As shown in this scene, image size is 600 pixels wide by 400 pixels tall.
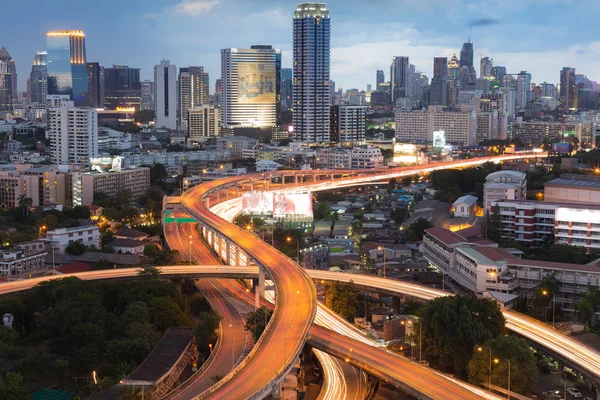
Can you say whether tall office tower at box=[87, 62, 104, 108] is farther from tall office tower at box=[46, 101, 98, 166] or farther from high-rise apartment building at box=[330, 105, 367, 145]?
tall office tower at box=[46, 101, 98, 166]

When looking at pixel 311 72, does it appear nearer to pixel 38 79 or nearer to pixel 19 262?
pixel 19 262

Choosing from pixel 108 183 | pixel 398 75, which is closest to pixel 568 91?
pixel 398 75

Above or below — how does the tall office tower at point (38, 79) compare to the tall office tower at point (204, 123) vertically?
above

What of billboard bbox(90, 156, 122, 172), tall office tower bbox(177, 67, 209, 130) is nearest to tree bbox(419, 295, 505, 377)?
billboard bbox(90, 156, 122, 172)

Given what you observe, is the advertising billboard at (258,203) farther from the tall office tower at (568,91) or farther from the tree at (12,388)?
the tall office tower at (568,91)

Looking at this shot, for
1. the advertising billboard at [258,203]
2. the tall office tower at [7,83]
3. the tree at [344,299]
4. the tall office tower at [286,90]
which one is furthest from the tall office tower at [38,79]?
the tree at [344,299]

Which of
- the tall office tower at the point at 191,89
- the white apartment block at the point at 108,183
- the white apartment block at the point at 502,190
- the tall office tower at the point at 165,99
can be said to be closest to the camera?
the white apartment block at the point at 502,190
